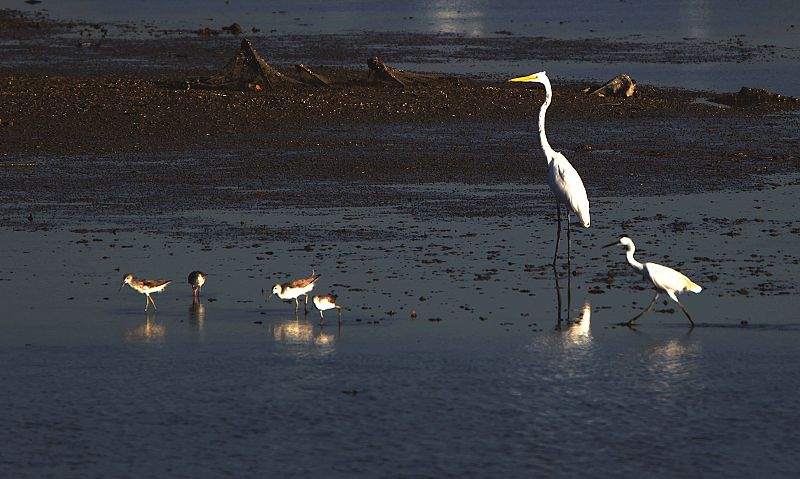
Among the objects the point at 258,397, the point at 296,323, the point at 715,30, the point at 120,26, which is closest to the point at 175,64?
the point at 120,26

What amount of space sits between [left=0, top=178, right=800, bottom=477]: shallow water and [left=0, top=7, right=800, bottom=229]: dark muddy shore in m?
2.66

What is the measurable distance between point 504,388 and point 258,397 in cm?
210

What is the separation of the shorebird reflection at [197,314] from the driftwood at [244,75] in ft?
59.1

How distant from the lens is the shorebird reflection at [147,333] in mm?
14086

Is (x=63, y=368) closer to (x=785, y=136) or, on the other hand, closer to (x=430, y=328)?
(x=430, y=328)

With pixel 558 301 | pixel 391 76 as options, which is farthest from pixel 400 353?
pixel 391 76

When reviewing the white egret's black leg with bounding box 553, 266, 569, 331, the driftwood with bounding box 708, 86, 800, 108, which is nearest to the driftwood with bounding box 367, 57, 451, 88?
the driftwood with bounding box 708, 86, 800, 108

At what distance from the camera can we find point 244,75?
33.4 m

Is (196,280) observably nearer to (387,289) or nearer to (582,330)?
(387,289)

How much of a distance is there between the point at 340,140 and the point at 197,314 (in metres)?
12.8

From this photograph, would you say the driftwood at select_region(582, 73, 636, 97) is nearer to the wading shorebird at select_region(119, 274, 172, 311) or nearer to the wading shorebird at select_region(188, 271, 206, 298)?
the wading shorebird at select_region(188, 271, 206, 298)

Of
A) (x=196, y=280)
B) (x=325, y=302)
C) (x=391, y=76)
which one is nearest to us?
(x=325, y=302)

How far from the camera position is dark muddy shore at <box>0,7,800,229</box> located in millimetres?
23000

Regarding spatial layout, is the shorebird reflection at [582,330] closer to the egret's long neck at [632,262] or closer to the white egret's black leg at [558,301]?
the white egret's black leg at [558,301]
